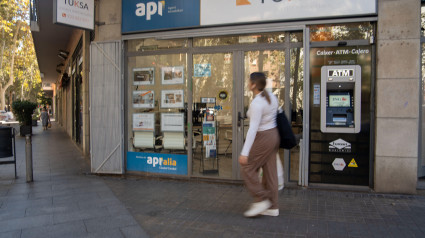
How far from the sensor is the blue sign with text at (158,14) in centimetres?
589

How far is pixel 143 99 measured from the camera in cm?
654

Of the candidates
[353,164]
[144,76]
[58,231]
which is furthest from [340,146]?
[58,231]

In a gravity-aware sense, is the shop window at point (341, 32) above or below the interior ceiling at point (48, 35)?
below

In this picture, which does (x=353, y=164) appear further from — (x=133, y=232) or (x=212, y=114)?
(x=133, y=232)

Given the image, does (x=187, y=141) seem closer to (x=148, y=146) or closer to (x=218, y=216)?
(x=148, y=146)

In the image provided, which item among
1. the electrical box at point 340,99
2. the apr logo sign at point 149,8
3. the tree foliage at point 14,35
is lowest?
the electrical box at point 340,99

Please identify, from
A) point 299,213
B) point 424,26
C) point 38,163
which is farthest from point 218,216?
point 38,163

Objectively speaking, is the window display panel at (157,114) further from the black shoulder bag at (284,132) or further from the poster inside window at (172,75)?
the black shoulder bag at (284,132)

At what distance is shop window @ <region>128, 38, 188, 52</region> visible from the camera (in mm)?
6153

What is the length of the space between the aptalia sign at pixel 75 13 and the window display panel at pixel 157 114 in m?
1.09

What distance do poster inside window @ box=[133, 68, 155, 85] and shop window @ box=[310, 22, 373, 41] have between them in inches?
122

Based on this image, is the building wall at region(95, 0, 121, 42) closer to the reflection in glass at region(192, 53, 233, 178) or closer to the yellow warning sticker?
the reflection in glass at region(192, 53, 233, 178)

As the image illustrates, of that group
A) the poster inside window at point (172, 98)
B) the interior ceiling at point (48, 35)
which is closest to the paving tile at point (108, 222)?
the poster inside window at point (172, 98)

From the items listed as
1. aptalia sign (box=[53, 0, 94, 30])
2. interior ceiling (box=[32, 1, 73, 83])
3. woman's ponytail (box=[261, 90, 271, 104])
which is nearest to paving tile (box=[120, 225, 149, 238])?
woman's ponytail (box=[261, 90, 271, 104])
